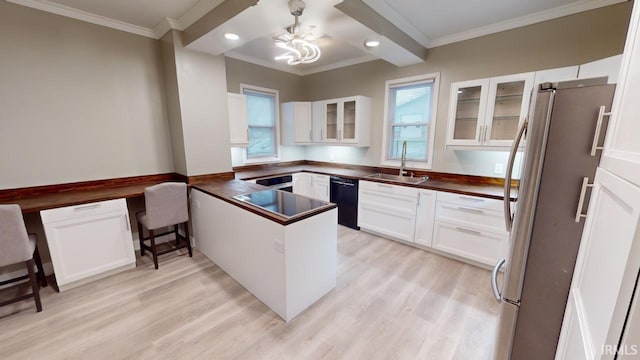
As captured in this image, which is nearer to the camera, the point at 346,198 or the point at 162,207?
the point at 162,207

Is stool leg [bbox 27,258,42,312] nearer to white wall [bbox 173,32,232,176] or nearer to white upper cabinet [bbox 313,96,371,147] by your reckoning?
white wall [bbox 173,32,232,176]

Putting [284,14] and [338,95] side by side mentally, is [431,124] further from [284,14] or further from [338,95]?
[284,14]

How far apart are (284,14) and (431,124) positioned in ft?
7.64

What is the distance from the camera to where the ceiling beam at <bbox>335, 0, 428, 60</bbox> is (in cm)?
197

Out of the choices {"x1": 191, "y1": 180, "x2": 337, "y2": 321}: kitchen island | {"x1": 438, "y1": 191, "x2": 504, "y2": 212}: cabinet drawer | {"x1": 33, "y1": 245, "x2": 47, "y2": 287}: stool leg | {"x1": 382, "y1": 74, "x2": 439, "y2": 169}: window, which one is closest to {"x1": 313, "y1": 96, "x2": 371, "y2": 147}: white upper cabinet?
{"x1": 382, "y1": 74, "x2": 439, "y2": 169}: window

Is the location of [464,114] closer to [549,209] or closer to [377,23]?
[377,23]

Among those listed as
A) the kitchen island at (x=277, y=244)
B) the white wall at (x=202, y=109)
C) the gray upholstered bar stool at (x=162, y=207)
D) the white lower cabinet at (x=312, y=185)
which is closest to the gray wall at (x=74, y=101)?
the white wall at (x=202, y=109)

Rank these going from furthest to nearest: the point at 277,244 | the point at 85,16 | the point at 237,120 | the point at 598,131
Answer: the point at 237,120 < the point at 85,16 < the point at 277,244 < the point at 598,131

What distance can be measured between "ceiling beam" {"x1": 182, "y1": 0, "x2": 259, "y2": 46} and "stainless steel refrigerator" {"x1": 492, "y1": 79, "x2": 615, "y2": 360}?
78.8 inches

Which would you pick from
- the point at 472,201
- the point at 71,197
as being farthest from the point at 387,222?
the point at 71,197

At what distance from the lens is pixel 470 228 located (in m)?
2.62

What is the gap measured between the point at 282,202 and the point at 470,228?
206cm

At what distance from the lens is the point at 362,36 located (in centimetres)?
238

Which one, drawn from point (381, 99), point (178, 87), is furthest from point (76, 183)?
point (381, 99)
